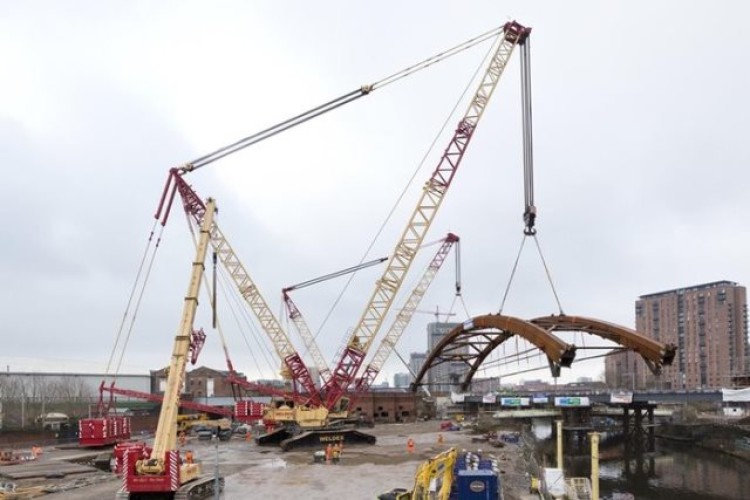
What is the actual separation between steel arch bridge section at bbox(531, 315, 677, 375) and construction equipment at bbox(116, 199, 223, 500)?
21.3 m

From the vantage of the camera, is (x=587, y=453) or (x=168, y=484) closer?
(x=168, y=484)

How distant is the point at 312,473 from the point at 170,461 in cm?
1236

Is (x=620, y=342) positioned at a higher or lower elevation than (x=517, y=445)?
higher

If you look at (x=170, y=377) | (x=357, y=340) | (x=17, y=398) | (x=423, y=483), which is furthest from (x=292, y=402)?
(x=17, y=398)

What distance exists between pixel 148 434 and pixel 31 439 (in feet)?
49.1

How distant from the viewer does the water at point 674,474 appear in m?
49.7

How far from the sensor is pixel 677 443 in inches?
3501

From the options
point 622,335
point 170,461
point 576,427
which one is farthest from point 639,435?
point 170,461

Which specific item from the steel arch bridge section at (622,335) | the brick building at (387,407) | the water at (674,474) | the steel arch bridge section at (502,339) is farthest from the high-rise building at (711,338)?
the steel arch bridge section at (622,335)

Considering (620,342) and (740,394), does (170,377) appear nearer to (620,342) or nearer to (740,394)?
(620,342)

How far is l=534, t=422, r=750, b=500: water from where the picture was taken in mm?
49656

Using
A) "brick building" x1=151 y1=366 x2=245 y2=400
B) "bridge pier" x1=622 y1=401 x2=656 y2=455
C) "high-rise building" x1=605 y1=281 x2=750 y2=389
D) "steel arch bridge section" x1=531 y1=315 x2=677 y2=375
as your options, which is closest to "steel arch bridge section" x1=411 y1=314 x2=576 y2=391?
"steel arch bridge section" x1=531 y1=315 x2=677 y2=375

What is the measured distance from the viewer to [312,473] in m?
37.7

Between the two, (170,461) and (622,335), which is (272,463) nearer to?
(170,461)
